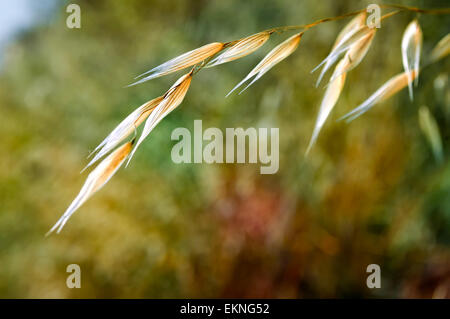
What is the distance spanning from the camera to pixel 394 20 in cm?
75

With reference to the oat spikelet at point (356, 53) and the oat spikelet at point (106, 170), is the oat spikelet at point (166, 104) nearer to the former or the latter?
the oat spikelet at point (106, 170)

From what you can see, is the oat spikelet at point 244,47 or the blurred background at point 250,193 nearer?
the oat spikelet at point 244,47

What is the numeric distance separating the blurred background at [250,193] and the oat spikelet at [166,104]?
56cm

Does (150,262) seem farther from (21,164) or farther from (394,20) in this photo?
(394,20)

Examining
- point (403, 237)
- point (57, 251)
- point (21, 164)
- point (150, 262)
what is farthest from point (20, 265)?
point (403, 237)

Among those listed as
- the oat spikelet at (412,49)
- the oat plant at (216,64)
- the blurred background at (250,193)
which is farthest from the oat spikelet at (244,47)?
the blurred background at (250,193)

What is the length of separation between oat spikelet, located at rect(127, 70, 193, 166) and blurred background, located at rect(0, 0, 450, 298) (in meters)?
0.56

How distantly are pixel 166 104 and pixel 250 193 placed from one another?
64cm

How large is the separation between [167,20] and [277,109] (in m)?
0.41

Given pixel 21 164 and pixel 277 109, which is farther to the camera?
pixel 21 164

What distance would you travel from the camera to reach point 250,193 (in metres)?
0.85

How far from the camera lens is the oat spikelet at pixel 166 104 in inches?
8.7

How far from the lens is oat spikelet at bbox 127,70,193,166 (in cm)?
22
